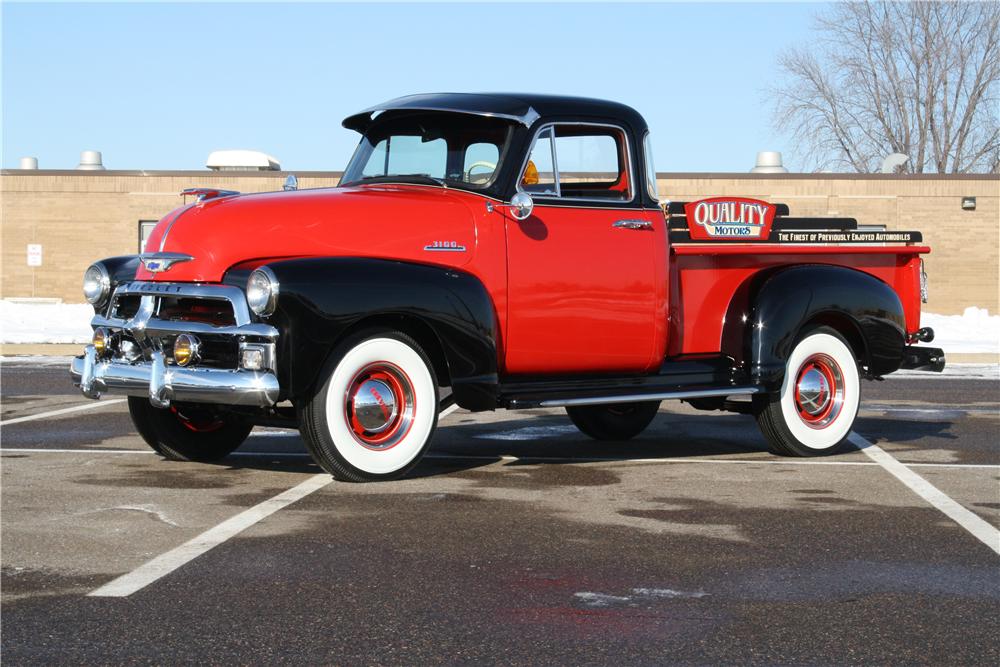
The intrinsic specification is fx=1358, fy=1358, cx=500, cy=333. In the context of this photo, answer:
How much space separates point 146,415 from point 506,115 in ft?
9.80

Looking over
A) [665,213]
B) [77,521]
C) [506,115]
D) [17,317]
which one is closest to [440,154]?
[506,115]

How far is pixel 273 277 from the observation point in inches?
283

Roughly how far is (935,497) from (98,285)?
5.10m

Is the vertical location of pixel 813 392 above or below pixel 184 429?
above

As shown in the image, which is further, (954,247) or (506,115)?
(954,247)

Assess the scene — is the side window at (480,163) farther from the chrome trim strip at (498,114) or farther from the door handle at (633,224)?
the door handle at (633,224)

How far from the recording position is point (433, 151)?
347 inches

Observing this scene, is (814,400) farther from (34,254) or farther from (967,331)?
(34,254)

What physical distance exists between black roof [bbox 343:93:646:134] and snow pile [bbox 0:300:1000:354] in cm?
1446

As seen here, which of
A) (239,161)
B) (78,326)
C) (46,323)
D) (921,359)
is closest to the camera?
(921,359)

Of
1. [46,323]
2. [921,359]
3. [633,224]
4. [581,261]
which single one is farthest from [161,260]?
[46,323]

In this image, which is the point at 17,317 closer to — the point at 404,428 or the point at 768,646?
the point at 404,428

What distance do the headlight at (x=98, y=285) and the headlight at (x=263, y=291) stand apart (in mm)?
1453

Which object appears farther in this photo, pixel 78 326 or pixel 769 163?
pixel 769 163
